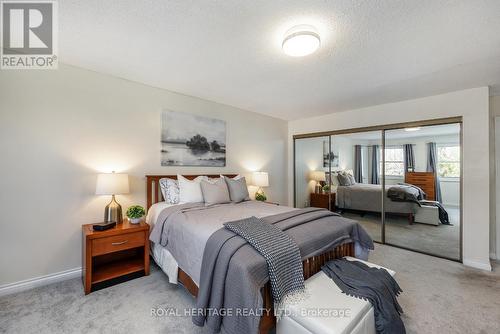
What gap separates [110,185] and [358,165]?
3941 millimetres

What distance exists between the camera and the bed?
344 centimetres

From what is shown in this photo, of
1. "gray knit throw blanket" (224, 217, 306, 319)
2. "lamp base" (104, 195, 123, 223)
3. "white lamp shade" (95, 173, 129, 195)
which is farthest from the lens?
"lamp base" (104, 195, 123, 223)

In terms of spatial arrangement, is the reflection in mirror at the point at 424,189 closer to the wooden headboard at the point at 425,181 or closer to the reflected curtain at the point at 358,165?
the wooden headboard at the point at 425,181

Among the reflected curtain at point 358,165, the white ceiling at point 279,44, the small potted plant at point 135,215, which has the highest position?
the white ceiling at point 279,44

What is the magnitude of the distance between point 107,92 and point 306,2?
8.15ft

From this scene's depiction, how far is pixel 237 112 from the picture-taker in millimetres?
4035

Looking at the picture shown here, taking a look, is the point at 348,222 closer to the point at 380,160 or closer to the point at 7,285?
the point at 380,160

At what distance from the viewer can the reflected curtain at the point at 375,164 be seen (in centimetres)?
369

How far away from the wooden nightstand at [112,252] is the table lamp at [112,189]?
13cm

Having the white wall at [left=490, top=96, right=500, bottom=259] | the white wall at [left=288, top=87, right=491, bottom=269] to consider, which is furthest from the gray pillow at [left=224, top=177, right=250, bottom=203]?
the white wall at [left=490, top=96, right=500, bottom=259]

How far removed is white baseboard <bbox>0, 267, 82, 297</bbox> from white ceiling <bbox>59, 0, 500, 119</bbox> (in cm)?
236

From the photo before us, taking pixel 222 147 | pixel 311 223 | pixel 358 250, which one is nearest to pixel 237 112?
pixel 222 147

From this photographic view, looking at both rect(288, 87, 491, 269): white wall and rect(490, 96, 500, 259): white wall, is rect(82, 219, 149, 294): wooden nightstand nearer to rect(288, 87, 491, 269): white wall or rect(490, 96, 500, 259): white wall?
rect(288, 87, 491, 269): white wall

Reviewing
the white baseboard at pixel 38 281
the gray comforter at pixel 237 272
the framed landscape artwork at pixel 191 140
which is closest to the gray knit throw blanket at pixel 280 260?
the gray comforter at pixel 237 272
